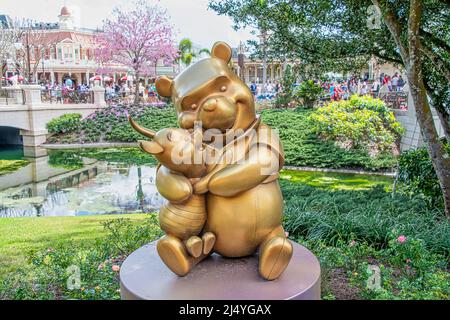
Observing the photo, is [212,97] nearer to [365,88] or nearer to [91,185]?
[91,185]

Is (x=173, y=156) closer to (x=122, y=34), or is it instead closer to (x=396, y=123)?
(x=396, y=123)

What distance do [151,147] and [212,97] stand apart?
47 cm

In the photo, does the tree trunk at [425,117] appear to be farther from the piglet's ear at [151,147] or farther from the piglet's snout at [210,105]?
the piglet's ear at [151,147]

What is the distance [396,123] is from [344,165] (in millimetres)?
2851

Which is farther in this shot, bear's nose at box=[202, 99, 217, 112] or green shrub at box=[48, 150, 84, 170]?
green shrub at box=[48, 150, 84, 170]

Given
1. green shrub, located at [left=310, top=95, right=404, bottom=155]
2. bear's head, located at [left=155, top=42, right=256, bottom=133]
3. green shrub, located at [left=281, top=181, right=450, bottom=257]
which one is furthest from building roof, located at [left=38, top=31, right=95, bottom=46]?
bear's head, located at [left=155, top=42, right=256, bottom=133]

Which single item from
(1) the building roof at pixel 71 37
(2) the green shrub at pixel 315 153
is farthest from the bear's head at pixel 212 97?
(1) the building roof at pixel 71 37

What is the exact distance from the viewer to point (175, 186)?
7.72 ft

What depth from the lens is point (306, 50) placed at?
7.08 m

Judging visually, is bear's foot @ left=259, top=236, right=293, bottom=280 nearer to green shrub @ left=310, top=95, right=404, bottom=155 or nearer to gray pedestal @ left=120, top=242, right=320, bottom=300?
gray pedestal @ left=120, top=242, right=320, bottom=300

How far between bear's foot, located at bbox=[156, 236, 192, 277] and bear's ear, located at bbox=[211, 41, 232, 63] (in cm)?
112

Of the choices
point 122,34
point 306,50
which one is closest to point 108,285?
point 306,50

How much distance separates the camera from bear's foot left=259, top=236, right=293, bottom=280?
7.91 feet

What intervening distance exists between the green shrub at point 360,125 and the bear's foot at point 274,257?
1098 cm
